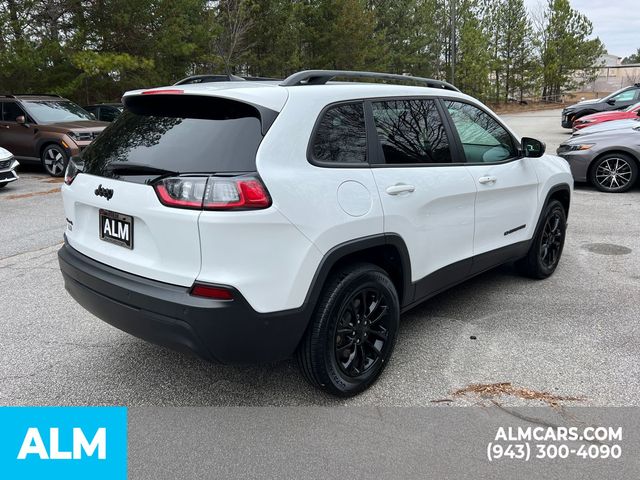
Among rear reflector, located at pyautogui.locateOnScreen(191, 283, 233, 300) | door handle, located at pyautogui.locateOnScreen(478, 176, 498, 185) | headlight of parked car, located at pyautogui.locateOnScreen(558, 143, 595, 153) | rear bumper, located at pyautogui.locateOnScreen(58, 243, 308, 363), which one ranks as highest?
door handle, located at pyautogui.locateOnScreen(478, 176, 498, 185)

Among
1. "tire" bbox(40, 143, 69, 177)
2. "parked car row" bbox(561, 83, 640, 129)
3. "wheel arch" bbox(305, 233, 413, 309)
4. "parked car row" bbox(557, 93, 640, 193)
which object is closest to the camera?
"wheel arch" bbox(305, 233, 413, 309)

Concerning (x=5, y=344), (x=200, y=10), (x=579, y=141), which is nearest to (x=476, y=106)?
(x=5, y=344)

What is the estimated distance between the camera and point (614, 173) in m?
9.80

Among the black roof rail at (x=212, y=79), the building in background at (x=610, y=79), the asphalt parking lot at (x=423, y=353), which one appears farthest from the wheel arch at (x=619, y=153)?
Result: the building in background at (x=610, y=79)

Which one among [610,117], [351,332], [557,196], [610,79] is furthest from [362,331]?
[610,79]

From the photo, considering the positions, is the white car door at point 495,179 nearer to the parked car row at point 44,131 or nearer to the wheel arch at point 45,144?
the parked car row at point 44,131

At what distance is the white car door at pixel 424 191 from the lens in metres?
3.33

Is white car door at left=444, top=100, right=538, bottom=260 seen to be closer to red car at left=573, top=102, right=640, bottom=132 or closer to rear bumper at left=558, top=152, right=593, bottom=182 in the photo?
rear bumper at left=558, top=152, right=593, bottom=182

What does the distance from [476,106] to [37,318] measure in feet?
12.4

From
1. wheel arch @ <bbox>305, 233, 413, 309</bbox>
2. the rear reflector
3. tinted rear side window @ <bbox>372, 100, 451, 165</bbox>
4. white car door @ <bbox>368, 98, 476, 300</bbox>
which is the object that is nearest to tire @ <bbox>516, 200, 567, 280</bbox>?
white car door @ <bbox>368, 98, 476, 300</bbox>

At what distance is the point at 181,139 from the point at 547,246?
3.76 meters

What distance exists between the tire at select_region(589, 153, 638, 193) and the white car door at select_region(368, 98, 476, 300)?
23.3ft

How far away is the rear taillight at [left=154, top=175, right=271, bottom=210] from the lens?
8.56 feet

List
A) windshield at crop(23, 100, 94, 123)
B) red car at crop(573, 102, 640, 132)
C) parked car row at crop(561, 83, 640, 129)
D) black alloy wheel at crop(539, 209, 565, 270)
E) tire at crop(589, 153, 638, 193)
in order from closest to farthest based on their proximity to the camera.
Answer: black alloy wheel at crop(539, 209, 565, 270) → tire at crop(589, 153, 638, 193) → windshield at crop(23, 100, 94, 123) → red car at crop(573, 102, 640, 132) → parked car row at crop(561, 83, 640, 129)
